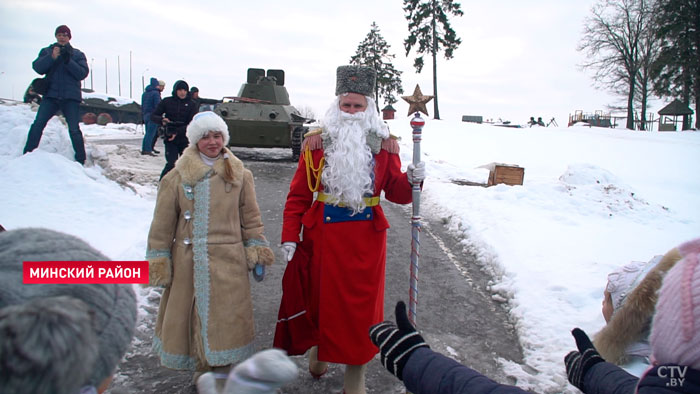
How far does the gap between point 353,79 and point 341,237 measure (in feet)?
3.70

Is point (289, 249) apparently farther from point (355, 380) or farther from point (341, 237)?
point (355, 380)

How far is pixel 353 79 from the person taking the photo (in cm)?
327

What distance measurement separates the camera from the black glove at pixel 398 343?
60.8 inches

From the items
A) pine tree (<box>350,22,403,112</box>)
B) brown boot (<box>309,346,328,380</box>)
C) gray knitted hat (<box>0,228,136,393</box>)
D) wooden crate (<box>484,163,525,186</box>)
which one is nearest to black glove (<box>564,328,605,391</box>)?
gray knitted hat (<box>0,228,136,393</box>)

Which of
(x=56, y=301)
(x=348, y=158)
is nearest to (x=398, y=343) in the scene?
(x=56, y=301)

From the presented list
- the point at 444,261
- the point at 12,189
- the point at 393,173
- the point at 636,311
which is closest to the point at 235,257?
the point at 393,173

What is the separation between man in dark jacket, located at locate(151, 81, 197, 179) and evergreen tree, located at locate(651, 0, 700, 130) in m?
34.0

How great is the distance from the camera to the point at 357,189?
3.11 meters

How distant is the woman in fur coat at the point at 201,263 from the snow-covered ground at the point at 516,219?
5.39 ft

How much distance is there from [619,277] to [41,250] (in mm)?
2556

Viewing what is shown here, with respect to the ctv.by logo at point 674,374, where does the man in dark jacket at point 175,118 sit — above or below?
above

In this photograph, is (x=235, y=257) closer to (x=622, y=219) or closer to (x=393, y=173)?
(x=393, y=173)

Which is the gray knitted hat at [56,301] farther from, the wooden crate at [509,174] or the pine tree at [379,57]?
the pine tree at [379,57]

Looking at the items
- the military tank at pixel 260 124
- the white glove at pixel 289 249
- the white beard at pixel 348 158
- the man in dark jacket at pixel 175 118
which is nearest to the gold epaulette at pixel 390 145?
the white beard at pixel 348 158
